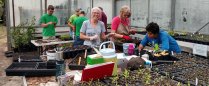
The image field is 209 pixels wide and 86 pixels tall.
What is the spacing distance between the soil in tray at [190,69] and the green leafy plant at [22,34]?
18.5 ft

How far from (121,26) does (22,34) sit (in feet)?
14.3

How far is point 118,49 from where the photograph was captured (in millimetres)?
3824

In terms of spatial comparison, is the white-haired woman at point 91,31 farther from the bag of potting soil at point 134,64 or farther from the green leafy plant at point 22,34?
the green leafy plant at point 22,34

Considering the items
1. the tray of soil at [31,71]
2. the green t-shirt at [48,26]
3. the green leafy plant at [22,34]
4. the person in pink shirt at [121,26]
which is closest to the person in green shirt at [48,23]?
the green t-shirt at [48,26]

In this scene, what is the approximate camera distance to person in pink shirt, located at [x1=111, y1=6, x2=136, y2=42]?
157 inches

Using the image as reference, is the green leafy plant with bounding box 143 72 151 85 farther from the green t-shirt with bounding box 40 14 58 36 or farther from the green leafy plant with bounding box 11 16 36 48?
the green leafy plant with bounding box 11 16 36 48

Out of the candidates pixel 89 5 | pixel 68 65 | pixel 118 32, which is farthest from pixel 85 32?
pixel 89 5

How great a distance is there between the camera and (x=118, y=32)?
419 cm

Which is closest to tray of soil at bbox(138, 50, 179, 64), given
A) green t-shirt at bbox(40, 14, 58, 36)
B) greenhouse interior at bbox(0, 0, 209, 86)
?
greenhouse interior at bbox(0, 0, 209, 86)

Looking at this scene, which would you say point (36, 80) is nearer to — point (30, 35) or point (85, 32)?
point (85, 32)

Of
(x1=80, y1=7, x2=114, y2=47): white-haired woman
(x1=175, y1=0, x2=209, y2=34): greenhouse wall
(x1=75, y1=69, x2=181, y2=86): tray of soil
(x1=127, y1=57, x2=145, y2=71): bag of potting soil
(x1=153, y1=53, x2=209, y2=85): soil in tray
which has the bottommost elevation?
(x1=75, y1=69, x2=181, y2=86): tray of soil

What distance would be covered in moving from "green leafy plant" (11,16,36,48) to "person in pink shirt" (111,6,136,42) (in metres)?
4.16

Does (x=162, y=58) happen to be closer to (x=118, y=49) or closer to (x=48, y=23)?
(x=118, y=49)

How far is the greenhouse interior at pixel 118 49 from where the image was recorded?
84.1 inches
